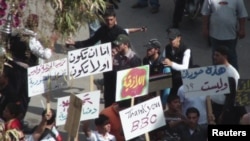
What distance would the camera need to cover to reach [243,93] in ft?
26.5

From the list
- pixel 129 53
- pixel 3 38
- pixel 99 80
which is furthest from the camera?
pixel 99 80

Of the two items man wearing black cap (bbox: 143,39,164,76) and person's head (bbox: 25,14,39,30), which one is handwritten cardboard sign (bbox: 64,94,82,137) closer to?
person's head (bbox: 25,14,39,30)

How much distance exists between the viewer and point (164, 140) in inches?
335

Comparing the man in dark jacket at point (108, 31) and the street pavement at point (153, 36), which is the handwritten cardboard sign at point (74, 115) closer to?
the man in dark jacket at point (108, 31)

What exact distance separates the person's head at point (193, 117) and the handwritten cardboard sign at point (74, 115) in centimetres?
126

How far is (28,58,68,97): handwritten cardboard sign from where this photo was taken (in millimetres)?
8664

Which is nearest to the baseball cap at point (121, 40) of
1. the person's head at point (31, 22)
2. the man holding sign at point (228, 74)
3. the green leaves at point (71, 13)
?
the man holding sign at point (228, 74)

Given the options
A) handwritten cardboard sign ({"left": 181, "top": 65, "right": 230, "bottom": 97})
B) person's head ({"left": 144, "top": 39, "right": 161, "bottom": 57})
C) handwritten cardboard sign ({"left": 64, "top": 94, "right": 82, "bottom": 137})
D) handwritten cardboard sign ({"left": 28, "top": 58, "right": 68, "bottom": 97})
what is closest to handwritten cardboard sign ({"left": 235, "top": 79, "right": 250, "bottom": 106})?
handwritten cardboard sign ({"left": 181, "top": 65, "right": 230, "bottom": 97})

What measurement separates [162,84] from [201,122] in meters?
0.58

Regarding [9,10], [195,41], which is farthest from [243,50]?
[9,10]

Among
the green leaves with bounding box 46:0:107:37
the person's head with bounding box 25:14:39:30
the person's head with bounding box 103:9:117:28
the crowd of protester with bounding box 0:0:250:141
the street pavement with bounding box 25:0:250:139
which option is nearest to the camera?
the green leaves with bounding box 46:0:107:37

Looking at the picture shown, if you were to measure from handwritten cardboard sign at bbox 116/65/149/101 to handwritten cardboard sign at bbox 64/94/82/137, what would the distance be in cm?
71

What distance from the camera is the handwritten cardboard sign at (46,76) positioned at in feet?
28.4

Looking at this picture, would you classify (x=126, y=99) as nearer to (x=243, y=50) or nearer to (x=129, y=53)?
(x=129, y=53)
